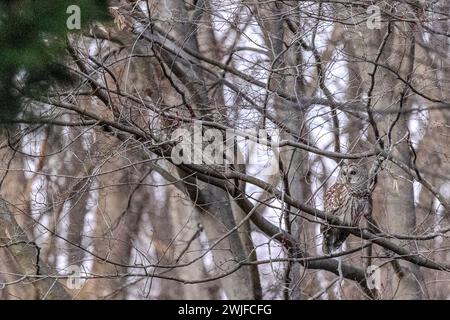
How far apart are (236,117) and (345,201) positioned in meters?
1.18

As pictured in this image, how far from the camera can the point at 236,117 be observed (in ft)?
30.7

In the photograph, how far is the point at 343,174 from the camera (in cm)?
973

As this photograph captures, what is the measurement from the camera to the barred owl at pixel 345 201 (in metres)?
9.39

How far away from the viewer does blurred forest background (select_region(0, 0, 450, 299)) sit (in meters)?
8.55

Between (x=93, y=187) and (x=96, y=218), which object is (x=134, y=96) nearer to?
(x=93, y=187)

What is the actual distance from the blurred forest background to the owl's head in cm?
11

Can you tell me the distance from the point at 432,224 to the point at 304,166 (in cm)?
166
